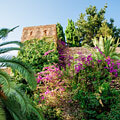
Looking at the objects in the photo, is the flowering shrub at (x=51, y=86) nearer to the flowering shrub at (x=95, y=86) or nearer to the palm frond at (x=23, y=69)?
the flowering shrub at (x=95, y=86)

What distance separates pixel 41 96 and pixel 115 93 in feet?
8.10

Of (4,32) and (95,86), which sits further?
(95,86)

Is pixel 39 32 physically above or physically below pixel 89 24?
below

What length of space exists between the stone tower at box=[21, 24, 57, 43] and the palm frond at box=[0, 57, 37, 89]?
14.1ft

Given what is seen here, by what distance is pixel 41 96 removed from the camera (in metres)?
5.24

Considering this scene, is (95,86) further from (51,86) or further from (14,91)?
(14,91)

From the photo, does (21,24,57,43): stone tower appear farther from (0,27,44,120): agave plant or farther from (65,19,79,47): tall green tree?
(65,19,79,47): tall green tree

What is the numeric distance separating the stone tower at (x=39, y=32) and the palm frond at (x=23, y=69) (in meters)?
4.30

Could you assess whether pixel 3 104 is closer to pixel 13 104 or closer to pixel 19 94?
pixel 13 104

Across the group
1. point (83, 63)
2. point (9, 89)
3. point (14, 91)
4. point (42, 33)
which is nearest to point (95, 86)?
point (83, 63)

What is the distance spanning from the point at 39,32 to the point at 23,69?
5.11 meters

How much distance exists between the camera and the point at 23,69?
3.44 metres

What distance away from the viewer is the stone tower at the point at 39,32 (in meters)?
7.96

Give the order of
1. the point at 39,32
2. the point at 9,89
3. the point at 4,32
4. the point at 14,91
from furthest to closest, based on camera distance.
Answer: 1. the point at 39,32
2. the point at 4,32
3. the point at 14,91
4. the point at 9,89
